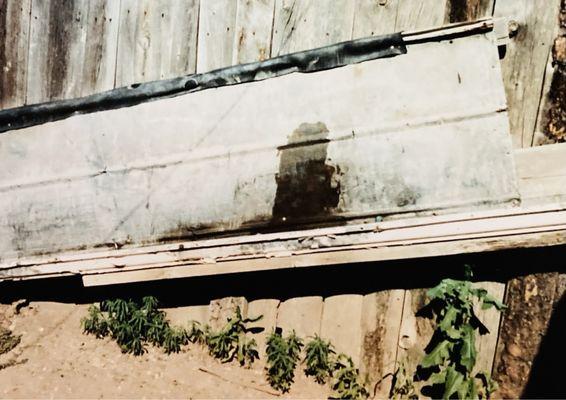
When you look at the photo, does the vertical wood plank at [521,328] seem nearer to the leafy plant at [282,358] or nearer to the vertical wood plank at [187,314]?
the leafy plant at [282,358]

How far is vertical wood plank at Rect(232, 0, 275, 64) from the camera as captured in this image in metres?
3.38

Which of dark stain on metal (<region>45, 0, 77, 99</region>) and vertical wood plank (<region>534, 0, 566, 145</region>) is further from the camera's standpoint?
dark stain on metal (<region>45, 0, 77, 99</region>)

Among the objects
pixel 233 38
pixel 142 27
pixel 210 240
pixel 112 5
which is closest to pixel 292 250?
pixel 210 240

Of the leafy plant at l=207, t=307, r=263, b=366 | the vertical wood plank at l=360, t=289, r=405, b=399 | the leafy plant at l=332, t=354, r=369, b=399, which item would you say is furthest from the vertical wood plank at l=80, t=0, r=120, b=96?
the leafy plant at l=332, t=354, r=369, b=399

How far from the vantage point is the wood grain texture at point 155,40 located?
3568 mm

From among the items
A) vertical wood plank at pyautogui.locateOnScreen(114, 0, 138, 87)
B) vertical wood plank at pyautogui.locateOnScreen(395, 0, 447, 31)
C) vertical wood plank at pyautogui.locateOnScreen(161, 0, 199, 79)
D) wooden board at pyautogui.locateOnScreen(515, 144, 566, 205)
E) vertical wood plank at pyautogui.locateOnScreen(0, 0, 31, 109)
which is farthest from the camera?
vertical wood plank at pyautogui.locateOnScreen(0, 0, 31, 109)

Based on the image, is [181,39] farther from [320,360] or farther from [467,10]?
[320,360]

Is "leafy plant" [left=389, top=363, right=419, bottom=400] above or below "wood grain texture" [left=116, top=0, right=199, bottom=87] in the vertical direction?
below

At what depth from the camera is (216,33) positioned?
3500mm

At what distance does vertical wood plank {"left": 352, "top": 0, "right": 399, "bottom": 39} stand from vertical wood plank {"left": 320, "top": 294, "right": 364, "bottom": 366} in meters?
1.79

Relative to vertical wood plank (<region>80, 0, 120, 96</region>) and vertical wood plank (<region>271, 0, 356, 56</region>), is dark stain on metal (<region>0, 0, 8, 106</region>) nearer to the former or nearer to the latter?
vertical wood plank (<region>80, 0, 120, 96</region>)

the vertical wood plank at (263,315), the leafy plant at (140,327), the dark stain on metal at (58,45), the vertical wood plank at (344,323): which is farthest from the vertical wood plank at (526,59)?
the dark stain on metal at (58,45)

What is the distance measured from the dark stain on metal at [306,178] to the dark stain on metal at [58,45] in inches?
83.0

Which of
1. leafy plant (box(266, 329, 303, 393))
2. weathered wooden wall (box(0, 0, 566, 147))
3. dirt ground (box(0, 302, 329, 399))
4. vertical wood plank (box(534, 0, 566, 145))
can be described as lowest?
dirt ground (box(0, 302, 329, 399))
